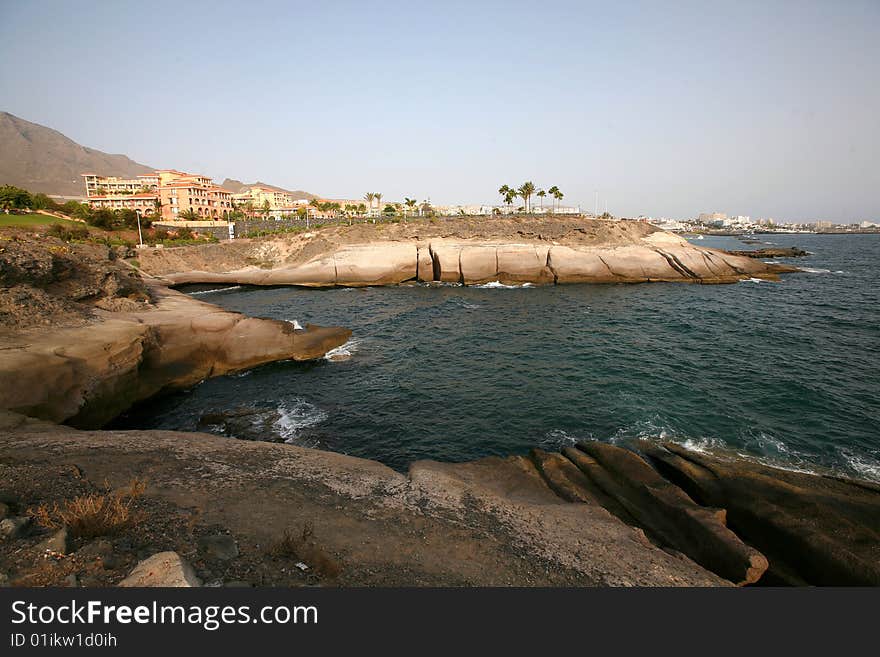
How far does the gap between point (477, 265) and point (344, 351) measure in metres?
28.8

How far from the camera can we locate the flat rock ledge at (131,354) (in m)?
14.3

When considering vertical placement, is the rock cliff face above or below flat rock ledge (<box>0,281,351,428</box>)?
above

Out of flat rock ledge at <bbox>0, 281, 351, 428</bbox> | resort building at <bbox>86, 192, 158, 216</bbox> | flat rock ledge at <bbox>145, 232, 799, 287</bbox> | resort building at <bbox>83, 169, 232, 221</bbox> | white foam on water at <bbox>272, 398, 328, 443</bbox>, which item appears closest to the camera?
flat rock ledge at <bbox>0, 281, 351, 428</bbox>

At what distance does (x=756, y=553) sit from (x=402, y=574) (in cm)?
714

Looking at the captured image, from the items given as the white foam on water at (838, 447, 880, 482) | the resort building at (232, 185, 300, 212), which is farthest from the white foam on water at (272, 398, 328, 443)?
the resort building at (232, 185, 300, 212)

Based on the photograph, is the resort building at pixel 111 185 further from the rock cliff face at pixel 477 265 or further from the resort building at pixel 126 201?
the rock cliff face at pixel 477 265

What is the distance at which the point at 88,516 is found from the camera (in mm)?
6207

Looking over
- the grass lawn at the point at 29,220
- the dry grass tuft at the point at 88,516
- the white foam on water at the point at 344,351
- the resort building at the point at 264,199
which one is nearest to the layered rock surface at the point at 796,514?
the dry grass tuft at the point at 88,516

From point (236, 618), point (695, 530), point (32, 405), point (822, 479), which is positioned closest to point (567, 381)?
point (822, 479)

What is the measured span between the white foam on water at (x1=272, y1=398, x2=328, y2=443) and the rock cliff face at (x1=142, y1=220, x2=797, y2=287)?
3332 cm

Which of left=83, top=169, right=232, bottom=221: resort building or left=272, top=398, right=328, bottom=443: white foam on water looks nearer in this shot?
left=272, top=398, right=328, bottom=443: white foam on water

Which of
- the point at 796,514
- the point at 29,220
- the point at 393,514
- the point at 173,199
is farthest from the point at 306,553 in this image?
the point at 173,199

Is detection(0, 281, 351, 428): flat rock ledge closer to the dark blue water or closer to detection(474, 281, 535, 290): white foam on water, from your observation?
the dark blue water

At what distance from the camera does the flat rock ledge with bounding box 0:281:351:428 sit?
47.0 ft
